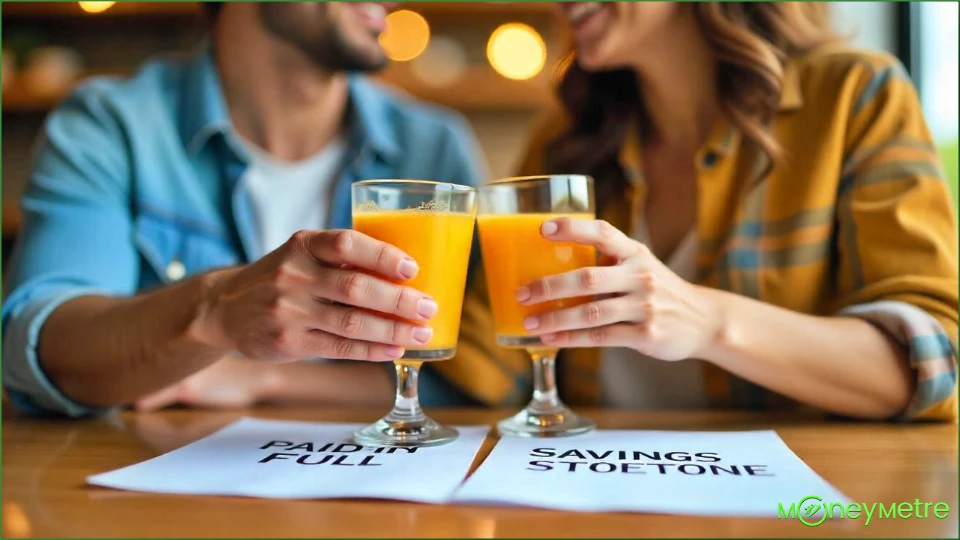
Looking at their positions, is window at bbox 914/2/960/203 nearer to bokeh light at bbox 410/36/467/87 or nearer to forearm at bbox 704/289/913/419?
forearm at bbox 704/289/913/419

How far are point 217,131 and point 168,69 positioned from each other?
328mm

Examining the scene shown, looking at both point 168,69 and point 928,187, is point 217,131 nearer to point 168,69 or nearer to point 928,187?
point 168,69

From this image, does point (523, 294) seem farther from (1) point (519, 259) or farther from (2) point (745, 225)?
(2) point (745, 225)

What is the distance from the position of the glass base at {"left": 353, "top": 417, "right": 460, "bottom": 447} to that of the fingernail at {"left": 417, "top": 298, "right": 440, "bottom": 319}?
195 millimetres

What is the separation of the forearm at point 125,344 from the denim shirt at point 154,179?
85 millimetres

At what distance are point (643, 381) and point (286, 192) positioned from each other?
107cm

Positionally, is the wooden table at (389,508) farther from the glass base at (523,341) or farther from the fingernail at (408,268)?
the fingernail at (408,268)

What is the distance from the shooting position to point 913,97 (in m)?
1.39

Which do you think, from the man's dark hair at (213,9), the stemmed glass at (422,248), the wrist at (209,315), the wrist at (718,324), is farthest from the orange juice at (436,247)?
the man's dark hair at (213,9)

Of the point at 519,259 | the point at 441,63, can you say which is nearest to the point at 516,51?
the point at 441,63

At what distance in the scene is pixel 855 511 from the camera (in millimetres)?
Answer: 782

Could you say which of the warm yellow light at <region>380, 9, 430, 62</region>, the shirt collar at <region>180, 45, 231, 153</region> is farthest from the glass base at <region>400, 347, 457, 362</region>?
the warm yellow light at <region>380, 9, 430, 62</region>

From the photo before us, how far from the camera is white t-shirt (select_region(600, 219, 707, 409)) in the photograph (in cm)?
161

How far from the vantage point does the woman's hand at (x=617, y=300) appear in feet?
3.38
